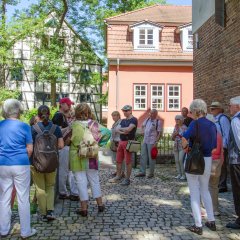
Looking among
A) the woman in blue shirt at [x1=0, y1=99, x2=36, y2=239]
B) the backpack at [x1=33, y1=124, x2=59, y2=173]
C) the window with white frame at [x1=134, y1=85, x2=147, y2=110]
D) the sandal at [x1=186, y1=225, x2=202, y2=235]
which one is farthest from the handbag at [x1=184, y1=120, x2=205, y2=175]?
the window with white frame at [x1=134, y1=85, x2=147, y2=110]

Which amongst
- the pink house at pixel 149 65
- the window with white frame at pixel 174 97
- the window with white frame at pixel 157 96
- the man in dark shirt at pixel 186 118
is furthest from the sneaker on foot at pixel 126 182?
the window with white frame at pixel 174 97

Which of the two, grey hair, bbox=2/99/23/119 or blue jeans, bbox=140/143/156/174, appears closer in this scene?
grey hair, bbox=2/99/23/119

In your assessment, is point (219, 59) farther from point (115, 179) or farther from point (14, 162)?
point (14, 162)

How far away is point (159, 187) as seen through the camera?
889 cm

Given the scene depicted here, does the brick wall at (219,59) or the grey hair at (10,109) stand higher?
the brick wall at (219,59)

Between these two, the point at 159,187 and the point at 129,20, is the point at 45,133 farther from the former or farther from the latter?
the point at 129,20

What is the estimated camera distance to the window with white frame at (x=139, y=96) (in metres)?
27.0

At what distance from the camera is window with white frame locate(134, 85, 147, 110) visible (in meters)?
27.0

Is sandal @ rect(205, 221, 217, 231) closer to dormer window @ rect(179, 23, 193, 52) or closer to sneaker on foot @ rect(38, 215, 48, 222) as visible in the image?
sneaker on foot @ rect(38, 215, 48, 222)

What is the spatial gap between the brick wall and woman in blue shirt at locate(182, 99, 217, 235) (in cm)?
399

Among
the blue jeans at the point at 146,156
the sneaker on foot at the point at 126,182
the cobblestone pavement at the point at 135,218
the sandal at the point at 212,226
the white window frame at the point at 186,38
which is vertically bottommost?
the cobblestone pavement at the point at 135,218

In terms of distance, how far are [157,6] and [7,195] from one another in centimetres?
2790

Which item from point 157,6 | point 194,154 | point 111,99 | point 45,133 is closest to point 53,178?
point 45,133

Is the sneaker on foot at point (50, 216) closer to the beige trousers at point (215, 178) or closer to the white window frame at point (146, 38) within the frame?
the beige trousers at point (215, 178)
